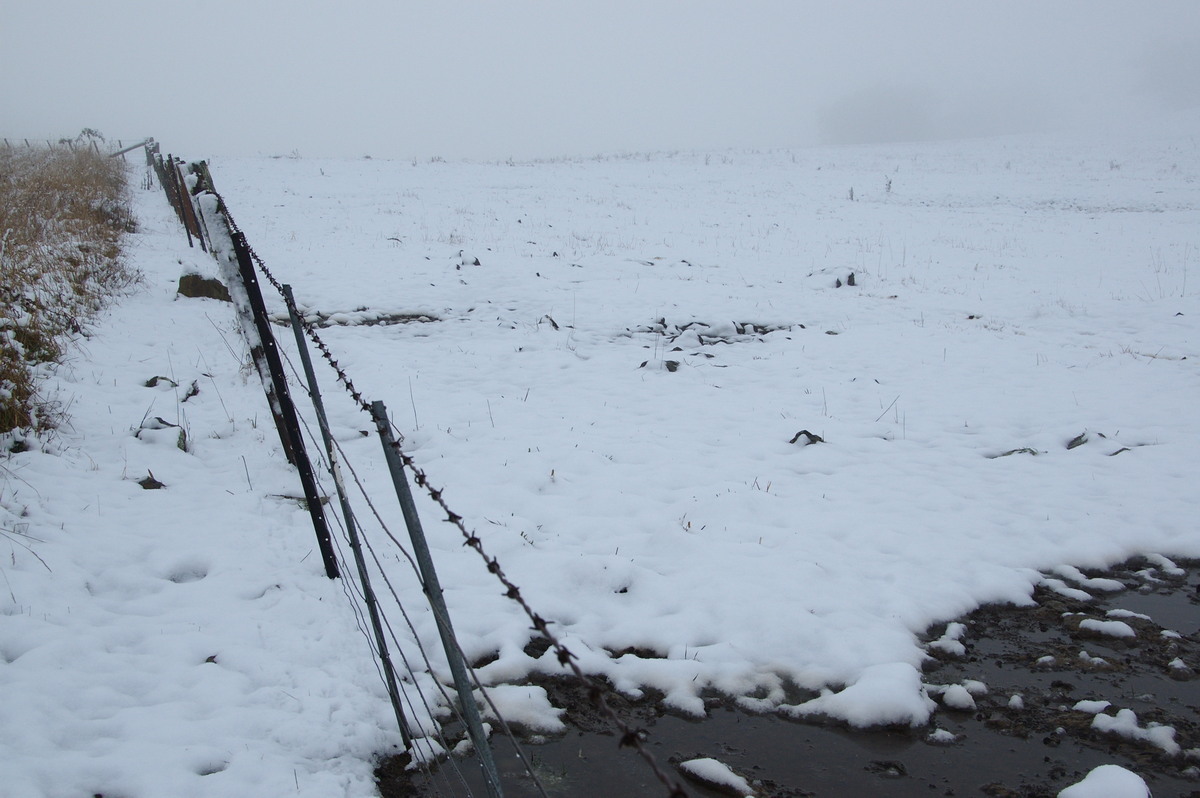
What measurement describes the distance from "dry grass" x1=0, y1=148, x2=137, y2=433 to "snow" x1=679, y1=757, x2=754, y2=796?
570 centimetres

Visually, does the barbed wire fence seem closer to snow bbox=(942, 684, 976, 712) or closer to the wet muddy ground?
the wet muddy ground

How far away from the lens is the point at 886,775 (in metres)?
3.33

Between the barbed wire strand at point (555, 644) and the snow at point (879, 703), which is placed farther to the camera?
the snow at point (879, 703)

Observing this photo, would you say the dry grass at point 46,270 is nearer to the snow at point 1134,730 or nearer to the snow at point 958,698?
the snow at point 958,698

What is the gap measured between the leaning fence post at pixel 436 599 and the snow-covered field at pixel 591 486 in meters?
1.40

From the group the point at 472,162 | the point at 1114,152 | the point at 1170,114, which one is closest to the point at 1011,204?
the point at 1114,152

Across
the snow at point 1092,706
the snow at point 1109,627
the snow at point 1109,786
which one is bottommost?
the snow at point 1092,706

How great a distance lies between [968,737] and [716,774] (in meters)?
1.39

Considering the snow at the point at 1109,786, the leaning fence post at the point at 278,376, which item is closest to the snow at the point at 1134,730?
the snow at the point at 1109,786

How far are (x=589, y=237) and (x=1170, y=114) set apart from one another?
2001 inches

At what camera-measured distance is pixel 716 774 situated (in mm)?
3281

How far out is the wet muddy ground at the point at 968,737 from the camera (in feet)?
10.7

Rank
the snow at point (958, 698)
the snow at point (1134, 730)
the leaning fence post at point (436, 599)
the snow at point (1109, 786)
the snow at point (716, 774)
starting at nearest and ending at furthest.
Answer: the leaning fence post at point (436, 599) → the snow at point (1109, 786) → the snow at point (716, 774) → the snow at point (1134, 730) → the snow at point (958, 698)

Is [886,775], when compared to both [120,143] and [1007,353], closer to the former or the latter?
[1007,353]
